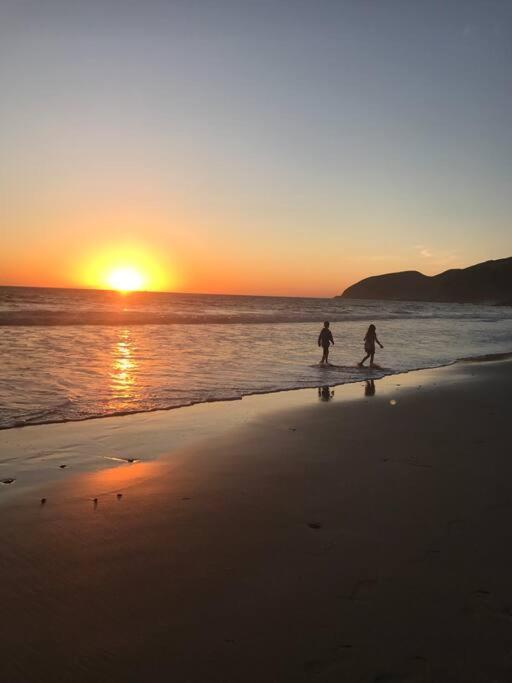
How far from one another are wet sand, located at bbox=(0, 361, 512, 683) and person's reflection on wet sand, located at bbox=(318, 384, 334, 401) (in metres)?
4.52

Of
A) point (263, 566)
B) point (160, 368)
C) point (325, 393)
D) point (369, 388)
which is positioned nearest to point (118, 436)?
point (263, 566)

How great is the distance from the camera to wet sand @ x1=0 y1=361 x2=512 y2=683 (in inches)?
122

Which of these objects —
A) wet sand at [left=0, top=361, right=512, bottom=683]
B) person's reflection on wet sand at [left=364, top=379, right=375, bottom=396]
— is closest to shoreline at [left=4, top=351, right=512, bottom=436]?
person's reflection on wet sand at [left=364, top=379, right=375, bottom=396]

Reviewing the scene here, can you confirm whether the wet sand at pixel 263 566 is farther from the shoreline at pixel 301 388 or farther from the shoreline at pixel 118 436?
the shoreline at pixel 301 388

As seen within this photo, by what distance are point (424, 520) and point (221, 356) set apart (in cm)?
1592

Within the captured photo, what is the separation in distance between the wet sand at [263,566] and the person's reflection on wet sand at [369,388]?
17.3 ft

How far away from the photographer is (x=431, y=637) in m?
3.27

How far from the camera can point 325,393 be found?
43.6ft

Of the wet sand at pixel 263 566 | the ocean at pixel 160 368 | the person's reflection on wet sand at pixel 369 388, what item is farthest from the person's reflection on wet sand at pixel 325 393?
the wet sand at pixel 263 566

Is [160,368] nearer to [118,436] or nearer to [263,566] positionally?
[118,436]

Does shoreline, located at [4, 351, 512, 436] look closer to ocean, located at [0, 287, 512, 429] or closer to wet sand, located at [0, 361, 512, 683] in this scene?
ocean, located at [0, 287, 512, 429]

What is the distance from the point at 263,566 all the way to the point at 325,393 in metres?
9.26

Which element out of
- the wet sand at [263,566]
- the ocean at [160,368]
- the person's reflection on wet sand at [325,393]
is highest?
the ocean at [160,368]

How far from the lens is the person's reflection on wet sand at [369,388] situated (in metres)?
13.4
